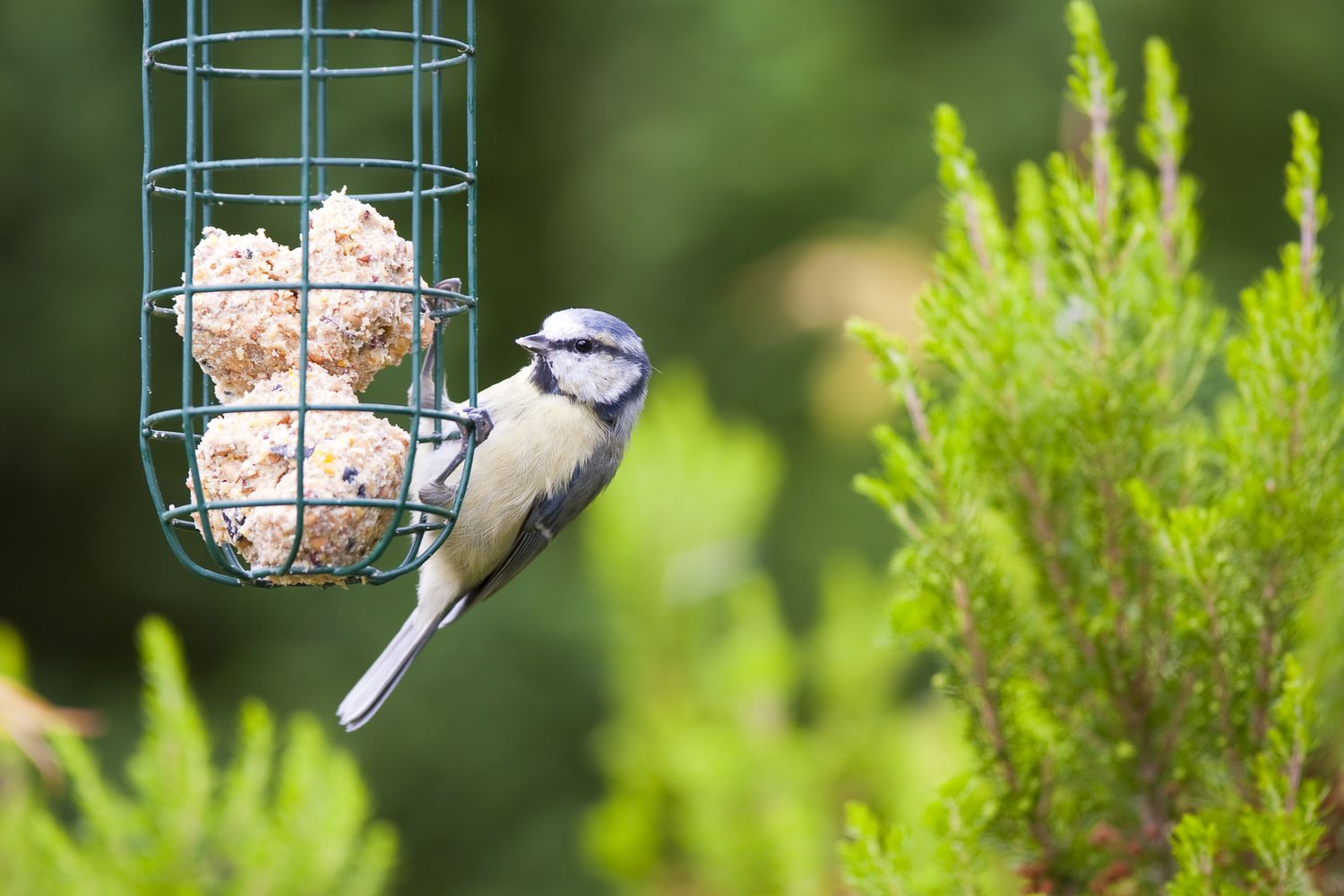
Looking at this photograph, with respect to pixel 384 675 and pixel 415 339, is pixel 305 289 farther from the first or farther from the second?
pixel 384 675

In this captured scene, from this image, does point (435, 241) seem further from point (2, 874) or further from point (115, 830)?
point (2, 874)

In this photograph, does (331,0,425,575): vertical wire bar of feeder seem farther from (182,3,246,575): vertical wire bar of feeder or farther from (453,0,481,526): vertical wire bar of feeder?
(182,3,246,575): vertical wire bar of feeder

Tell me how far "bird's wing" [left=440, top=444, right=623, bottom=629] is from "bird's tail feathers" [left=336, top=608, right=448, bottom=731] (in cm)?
5

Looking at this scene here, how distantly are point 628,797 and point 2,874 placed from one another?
1696 mm

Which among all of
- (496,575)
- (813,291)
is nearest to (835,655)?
(496,575)

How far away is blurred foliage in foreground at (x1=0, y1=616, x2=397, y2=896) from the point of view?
12.0 ft

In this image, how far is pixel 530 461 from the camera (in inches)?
134

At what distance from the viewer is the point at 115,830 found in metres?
3.73

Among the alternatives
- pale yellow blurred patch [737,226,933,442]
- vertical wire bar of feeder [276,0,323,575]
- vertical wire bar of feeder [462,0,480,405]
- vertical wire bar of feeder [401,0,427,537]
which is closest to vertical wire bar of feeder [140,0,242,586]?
vertical wire bar of feeder [276,0,323,575]

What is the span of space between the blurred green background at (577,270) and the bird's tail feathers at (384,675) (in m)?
4.62

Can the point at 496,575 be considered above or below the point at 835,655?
above

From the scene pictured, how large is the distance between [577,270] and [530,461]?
20.5 ft

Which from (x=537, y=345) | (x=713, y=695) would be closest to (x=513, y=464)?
(x=537, y=345)

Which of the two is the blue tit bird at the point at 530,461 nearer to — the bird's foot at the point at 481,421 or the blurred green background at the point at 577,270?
the bird's foot at the point at 481,421
